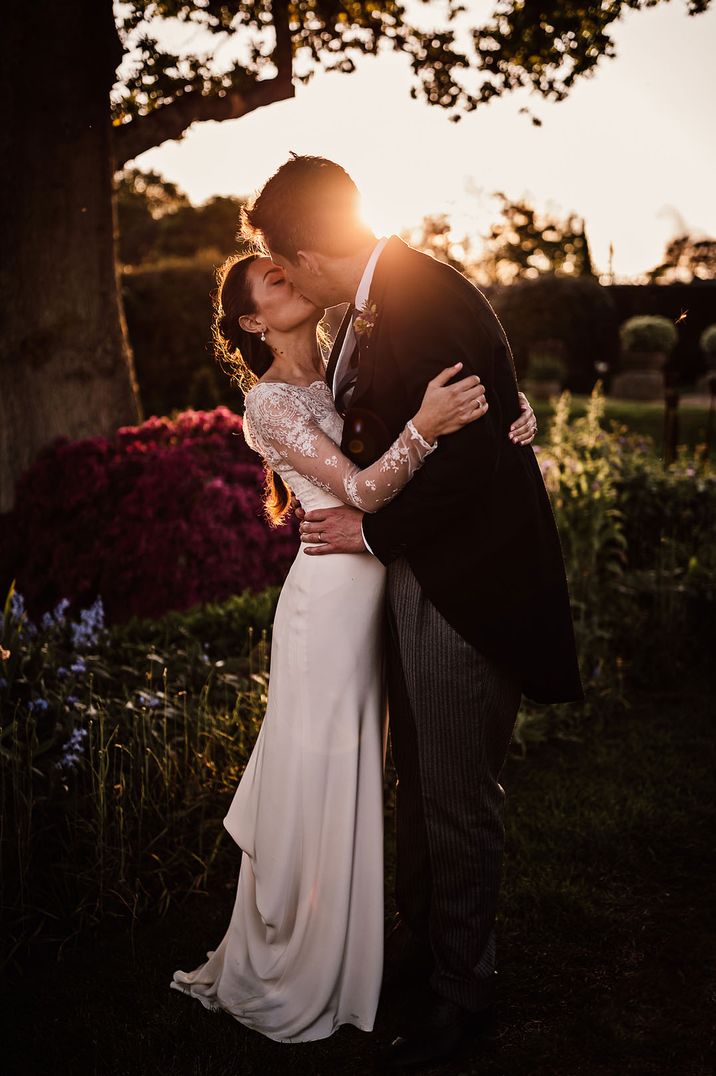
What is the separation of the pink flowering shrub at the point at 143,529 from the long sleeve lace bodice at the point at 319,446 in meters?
3.66

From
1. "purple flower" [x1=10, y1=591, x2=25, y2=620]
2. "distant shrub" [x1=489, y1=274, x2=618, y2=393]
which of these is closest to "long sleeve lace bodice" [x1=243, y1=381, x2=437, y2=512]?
"purple flower" [x1=10, y1=591, x2=25, y2=620]

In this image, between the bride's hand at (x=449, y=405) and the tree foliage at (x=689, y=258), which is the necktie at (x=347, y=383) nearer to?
the bride's hand at (x=449, y=405)

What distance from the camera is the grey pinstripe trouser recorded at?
8.09 feet

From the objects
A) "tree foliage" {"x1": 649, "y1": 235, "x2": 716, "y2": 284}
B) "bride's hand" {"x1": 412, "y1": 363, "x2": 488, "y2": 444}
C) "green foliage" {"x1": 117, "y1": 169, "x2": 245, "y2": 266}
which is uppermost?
"green foliage" {"x1": 117, "y1": 169, "x2": 245, "y2": 266}

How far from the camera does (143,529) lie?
6.38m

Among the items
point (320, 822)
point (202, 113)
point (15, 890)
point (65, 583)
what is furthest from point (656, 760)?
point (202, 113)

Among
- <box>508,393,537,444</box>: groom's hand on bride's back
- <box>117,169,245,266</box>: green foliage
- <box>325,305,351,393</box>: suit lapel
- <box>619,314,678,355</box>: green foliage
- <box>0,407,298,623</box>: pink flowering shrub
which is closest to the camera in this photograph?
<box>508,393,537,444</box>: groom's hand on bride's back

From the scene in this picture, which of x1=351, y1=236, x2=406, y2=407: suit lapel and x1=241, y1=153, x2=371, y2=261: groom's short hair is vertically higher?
x1=241, y1=153, x2=371, y2=261: groom's short hair

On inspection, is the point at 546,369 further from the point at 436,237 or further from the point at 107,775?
the point at 107,775

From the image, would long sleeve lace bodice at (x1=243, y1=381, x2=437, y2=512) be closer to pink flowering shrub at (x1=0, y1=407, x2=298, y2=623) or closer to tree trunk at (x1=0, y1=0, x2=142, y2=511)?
pink flowering shrub at (x1=0, y1=407, x2=298, y2=623)

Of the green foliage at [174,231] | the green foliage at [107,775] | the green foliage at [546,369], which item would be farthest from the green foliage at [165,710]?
the green foliage at [174,231]

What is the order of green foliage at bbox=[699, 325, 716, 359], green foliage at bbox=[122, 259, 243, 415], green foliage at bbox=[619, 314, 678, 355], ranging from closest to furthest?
green foliage at bbox=[122, 259, 243, 415] < green foliage at bbox=[619, 314, 678, 355] < green foliage at bbox=[699, 325, 716, 359]

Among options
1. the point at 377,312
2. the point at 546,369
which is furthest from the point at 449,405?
the point at 546,369

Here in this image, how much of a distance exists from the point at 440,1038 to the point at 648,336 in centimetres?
1715
